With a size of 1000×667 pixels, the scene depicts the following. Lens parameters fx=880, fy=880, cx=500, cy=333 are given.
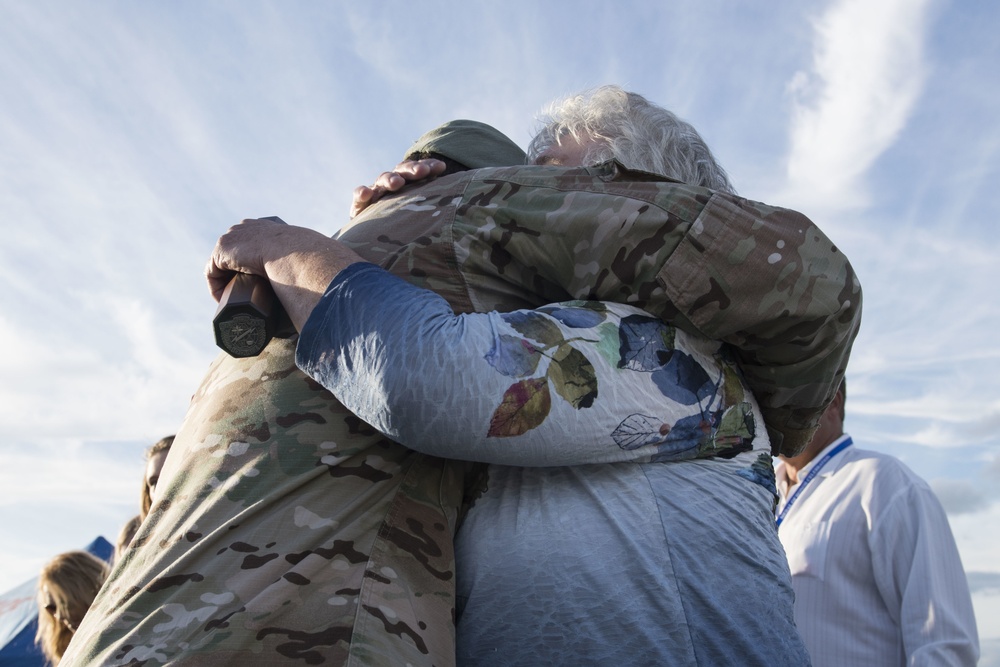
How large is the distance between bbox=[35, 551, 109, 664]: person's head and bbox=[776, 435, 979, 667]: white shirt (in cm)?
379

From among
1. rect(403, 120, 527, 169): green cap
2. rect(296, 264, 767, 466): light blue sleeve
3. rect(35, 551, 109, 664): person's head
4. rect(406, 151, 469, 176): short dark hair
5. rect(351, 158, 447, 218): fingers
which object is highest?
rect(403, 120, 527, 169): green cap

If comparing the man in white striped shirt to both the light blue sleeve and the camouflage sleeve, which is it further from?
the light blue sleeve

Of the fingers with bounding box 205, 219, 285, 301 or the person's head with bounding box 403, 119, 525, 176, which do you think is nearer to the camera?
the fingers with bounding box 205, 219, 285, 301

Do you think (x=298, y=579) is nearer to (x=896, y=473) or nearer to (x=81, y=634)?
(x=81, y=634)

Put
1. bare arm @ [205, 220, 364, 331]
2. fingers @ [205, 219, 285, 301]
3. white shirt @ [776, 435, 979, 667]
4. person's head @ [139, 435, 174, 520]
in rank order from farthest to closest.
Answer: person's head @ [139, 435, 174, 520] → white shirt @ [776, 435, 979, 667] → fingers @ [205, 219, 285, 301] → bare arm @ [205, 220, 364, 331]

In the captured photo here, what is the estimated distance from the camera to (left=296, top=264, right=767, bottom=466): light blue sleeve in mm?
1404

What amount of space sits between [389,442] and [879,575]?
2785 millimetres

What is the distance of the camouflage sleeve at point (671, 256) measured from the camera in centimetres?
160

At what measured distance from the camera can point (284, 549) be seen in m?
1.42

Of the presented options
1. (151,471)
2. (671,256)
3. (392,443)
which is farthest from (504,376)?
(151,471)

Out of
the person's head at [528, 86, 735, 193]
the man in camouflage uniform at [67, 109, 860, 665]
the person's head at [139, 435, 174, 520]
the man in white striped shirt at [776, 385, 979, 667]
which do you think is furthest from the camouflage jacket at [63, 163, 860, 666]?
the person's head at [139, 435, 174, 520]

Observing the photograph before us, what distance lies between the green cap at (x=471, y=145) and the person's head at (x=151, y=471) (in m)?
2.78

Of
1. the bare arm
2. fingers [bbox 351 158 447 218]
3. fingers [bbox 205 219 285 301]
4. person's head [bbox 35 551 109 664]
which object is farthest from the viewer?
person's head [bbox 35 551 109 664]

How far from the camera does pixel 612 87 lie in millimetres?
2232
